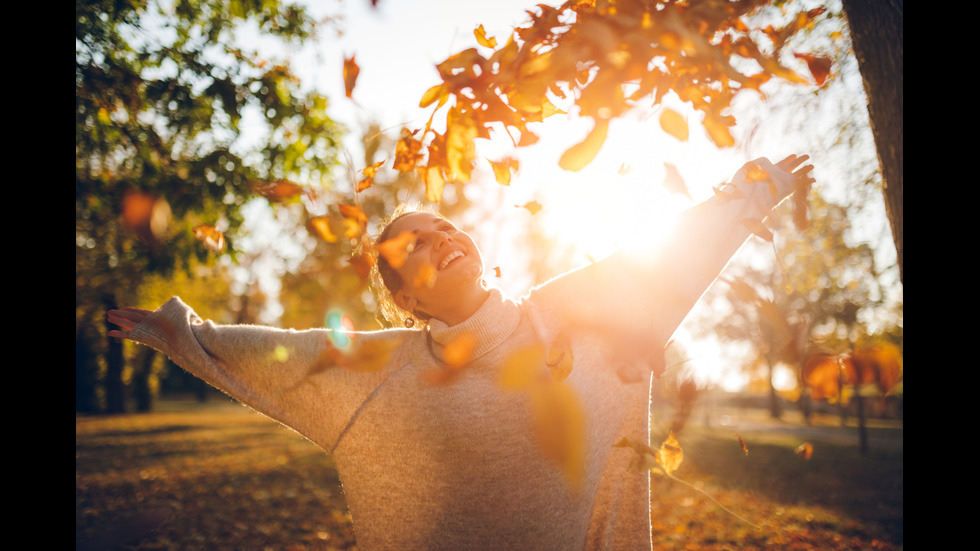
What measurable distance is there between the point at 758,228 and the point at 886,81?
2.57 feet

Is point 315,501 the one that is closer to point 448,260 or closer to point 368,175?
point 448,260

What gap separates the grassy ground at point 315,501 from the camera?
17.7 feet

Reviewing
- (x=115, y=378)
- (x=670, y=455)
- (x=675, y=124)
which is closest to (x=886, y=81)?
(x=675, y=124)

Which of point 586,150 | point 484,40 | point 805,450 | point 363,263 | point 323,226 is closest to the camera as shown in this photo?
point 586,150

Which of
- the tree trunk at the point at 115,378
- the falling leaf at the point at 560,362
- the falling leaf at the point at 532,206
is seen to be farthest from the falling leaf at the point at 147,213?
the tree trunk at the point at 115,378

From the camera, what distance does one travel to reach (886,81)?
2.01m

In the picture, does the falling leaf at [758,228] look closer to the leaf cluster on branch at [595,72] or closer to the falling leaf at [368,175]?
the leaf cluster on branch at [595,72]

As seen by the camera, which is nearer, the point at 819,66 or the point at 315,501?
the point at 819,66

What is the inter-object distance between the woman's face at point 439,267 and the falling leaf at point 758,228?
48.4 inches

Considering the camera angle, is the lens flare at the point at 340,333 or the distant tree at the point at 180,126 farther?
the distant tree at the point at 180,126

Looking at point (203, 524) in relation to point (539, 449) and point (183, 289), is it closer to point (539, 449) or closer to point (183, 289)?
point (539, 449)

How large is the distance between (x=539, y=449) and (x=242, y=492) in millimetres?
7116

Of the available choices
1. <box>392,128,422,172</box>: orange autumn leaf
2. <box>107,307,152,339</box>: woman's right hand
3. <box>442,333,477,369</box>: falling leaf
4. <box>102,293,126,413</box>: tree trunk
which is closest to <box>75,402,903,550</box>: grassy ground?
<box>442,333,477,369</box>: falling leaf

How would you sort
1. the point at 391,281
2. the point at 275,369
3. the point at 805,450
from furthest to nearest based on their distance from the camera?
the point at 805,450 < the point at 391,281 < the point at 275,369
